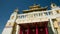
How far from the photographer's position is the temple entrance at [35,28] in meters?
10.4

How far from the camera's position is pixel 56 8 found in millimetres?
10828

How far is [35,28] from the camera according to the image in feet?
35.5

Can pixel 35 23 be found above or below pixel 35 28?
above

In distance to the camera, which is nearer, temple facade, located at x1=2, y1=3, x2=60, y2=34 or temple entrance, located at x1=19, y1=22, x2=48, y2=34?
temple facade, located at x1=2, y1=3, x2=60, y2=34

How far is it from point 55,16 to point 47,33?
→ 6.01 ft

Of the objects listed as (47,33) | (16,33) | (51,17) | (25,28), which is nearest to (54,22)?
(51,17)

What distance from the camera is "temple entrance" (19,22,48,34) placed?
10.4 metres

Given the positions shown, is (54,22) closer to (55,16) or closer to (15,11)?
(55,16)

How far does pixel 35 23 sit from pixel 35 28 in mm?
645

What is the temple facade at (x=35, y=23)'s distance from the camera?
10125 millimetres

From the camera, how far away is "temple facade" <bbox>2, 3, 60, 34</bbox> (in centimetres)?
1012

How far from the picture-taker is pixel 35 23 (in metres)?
10.5

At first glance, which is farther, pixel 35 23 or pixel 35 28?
pixel 35 28

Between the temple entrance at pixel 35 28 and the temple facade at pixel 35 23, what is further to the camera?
the temple entrance at pixel 35 28
